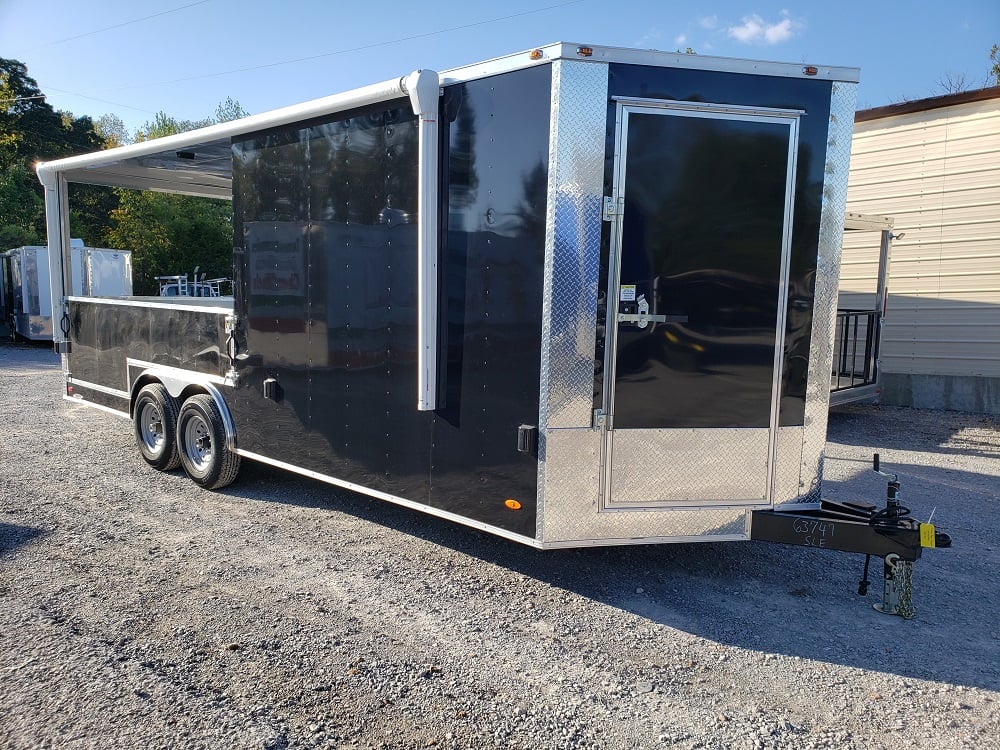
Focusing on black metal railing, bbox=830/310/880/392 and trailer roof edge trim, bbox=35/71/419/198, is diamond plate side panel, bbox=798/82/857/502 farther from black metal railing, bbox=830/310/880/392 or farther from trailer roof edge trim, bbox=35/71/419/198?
black metal railing, bbox=830/310/880/392

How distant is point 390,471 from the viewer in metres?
4.41

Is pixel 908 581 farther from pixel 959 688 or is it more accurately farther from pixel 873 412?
pixel 873 412

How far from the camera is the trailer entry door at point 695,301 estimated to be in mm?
3635

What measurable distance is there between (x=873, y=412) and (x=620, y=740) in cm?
893

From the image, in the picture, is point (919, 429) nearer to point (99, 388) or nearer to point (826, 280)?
point (826, 280)

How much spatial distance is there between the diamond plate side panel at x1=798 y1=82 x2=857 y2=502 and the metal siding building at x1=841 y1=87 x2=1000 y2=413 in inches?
284

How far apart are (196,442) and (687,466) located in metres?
4.11

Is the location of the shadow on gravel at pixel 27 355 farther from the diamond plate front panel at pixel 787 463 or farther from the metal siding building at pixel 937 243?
the metal siding building at pixel 937 243

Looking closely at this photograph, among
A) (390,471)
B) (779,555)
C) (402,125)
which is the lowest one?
(779,555)

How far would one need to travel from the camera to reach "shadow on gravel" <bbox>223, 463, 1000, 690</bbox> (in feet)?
11.2

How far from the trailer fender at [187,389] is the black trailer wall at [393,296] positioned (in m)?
0.18

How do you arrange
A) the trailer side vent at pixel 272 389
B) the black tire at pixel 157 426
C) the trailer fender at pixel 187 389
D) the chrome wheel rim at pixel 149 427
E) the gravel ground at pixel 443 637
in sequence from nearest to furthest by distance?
the gravel ground at pixel 443 637 < the trailer side vent at pixel 272 389 < the trailer fender at pixel 187 389 < the black tire at pixel 157 426 < the chrome wheel rim at pixel 149 427

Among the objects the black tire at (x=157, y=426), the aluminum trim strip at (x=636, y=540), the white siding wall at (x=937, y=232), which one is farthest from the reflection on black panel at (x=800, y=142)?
the white siding wall at (x=937, y=232)

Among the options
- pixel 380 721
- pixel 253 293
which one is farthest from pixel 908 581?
pixel 253 293
